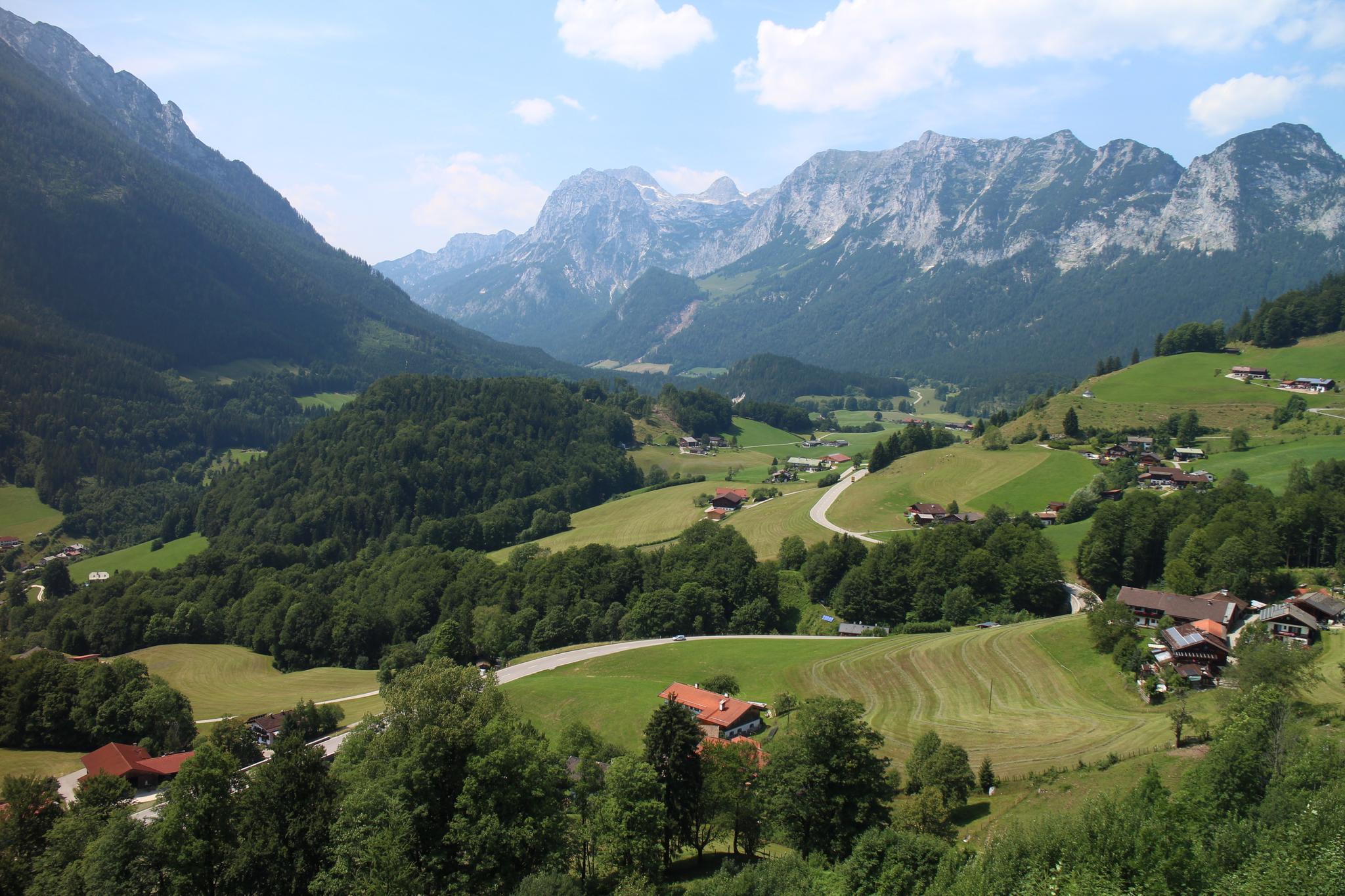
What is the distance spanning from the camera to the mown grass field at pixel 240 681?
55625mm

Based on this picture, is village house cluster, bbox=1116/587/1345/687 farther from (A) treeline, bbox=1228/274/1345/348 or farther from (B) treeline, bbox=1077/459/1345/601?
(A) treeline, bbox=1228/274/1345/348

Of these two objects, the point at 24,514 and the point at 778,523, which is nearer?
the point at 778,523

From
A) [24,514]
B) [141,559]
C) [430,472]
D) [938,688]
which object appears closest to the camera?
[938,688]

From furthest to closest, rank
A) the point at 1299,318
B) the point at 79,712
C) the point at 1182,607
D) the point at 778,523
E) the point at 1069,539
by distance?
the point at 1299,318 → the point at 778,523 → the point at 1069,539 → the point at 1182,607 → the point at 79,712

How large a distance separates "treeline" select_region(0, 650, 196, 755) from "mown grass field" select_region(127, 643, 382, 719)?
5.68 meters

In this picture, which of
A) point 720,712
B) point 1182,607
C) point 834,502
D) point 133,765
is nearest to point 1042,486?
point 834,502

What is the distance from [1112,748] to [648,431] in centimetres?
13303

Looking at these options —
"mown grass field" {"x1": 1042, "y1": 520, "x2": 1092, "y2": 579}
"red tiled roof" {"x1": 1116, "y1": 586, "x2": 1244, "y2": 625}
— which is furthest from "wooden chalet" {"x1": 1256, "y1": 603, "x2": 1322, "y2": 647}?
"mown grass field" {"x1": 1042, "y1": 520, "x2": 1092, "y2": 579}

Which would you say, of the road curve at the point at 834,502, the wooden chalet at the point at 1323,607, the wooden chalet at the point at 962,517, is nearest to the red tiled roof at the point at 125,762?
the road curve at the point at 834,502

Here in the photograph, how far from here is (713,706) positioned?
43.1 metres

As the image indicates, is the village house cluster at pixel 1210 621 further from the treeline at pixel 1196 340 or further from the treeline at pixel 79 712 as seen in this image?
the treeline at pixel 1196 340

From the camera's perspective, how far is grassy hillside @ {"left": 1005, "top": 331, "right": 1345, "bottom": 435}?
4102 inches

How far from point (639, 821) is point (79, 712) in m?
39.5

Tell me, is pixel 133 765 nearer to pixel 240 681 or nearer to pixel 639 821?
pixel 240 681
